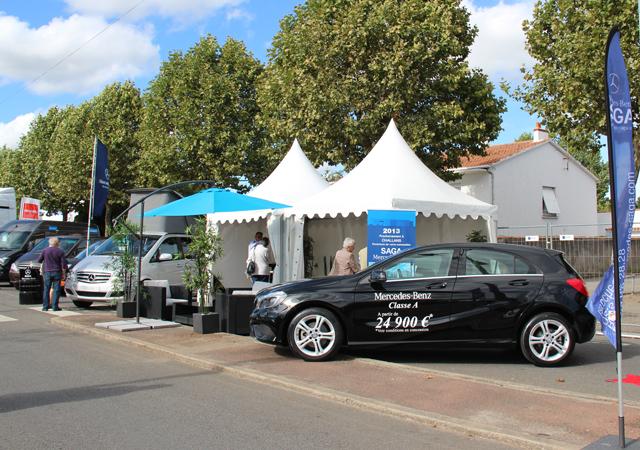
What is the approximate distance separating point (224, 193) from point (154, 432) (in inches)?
281

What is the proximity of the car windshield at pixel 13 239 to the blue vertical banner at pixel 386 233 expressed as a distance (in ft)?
54.7

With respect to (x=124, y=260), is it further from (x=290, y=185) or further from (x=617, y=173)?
(x=617, y=173)

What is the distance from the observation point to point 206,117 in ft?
85.1

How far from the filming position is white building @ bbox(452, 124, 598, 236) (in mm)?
32031

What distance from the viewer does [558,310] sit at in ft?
26.0

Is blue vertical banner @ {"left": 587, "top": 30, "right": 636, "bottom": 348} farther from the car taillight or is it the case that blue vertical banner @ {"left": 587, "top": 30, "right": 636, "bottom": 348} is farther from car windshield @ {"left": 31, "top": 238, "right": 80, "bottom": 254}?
car windshield @ {"left": 31, "top": 238, "right": 80, "bottom": 254}

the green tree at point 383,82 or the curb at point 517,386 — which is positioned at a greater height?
the green tree at point 383,82

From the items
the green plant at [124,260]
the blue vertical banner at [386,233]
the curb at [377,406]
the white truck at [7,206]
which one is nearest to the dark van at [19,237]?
the white truck at [7,206]

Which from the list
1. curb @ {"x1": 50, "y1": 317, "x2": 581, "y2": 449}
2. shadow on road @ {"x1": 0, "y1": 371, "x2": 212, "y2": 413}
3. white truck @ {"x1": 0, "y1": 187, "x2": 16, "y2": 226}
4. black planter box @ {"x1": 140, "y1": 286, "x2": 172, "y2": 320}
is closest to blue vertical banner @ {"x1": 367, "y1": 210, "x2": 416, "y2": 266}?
black planter box @ {"x1": 140, "y1": 286, "x2": 172, "y2": 320}

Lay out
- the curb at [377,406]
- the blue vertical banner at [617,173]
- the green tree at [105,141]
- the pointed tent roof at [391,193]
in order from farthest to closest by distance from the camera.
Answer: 1. the green tree at [105,141]
2. the pointed tent roof at [391,193]
3. the curb at [377,406]
4. the blue vertical banner at [617,173]

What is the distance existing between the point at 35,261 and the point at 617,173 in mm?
18124

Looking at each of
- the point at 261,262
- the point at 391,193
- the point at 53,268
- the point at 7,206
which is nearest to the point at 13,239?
the point at 7,206

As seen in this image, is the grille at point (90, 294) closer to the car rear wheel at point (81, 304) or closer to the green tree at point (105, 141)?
the car rear wheel at point (81, 304)

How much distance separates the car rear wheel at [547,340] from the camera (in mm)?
7898
